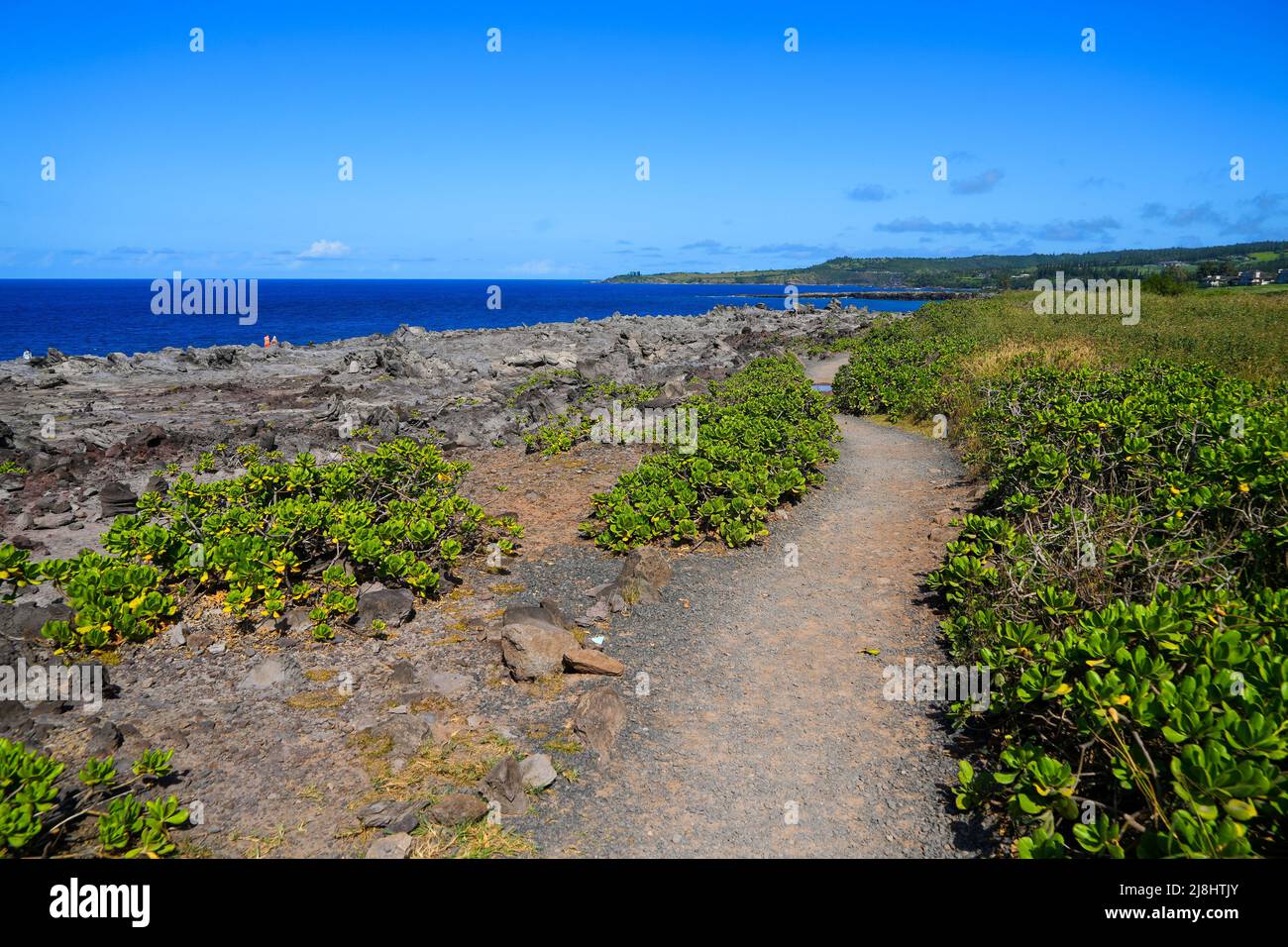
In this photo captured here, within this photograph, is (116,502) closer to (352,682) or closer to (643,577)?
(352,682)

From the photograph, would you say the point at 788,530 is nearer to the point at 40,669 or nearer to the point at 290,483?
the point at 290,483

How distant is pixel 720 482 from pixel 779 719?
4.99 metres

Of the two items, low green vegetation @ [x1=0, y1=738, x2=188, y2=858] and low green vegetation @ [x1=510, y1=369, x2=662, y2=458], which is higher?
low green vegetation @ [x1=510, y1=369, x2=662, y2=458]

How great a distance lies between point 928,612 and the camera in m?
8.09

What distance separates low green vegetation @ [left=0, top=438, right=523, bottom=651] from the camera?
21.9ft

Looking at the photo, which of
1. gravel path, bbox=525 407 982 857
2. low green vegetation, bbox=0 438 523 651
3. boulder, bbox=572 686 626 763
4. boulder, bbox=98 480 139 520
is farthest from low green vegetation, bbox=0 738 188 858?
boulder, bbox=98 480 139 520

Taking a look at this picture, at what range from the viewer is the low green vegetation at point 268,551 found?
6680mm

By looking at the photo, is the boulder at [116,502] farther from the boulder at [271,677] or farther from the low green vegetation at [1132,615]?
the low green vegetation at [1132,615]

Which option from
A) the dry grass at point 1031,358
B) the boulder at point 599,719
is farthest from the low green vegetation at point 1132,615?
Answer: the dry grass at point 1031,358

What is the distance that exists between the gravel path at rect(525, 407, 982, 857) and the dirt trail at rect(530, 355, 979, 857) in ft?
0.05

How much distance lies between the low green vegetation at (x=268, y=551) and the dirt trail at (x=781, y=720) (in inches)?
118

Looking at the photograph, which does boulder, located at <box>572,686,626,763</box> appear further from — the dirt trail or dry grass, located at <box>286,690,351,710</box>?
dry grass, located at <box>286,690,351,710</box>

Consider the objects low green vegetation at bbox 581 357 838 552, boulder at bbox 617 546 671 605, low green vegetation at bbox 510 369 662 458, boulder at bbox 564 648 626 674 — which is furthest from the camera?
low green vegetation at bbox 510 369 662 458

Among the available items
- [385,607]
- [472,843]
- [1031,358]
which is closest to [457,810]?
[472,843]
